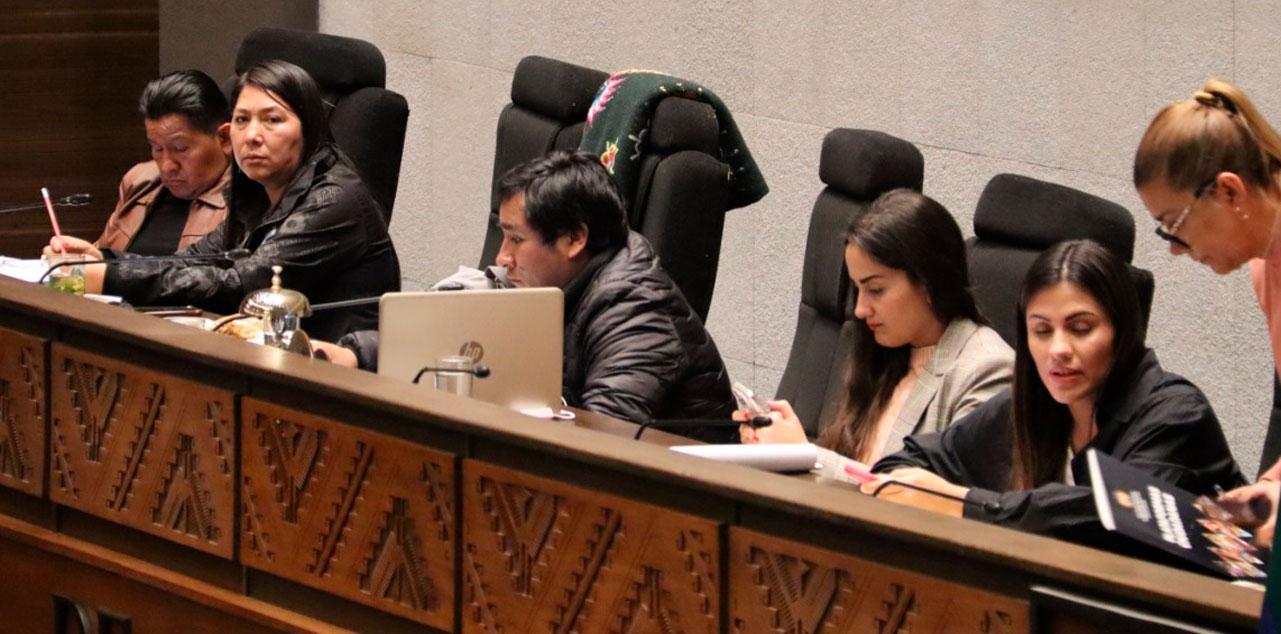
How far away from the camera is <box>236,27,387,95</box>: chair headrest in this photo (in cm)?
519

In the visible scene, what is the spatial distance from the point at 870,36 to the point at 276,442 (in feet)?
7.56

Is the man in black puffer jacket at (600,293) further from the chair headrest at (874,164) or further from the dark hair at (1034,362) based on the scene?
the dark hair at (1034,362)

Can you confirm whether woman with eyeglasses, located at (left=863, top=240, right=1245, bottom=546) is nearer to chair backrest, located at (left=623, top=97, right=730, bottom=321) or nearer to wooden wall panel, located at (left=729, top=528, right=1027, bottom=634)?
wooden wall panel, located at (left=729, top=528, right=1027, bottom=634)

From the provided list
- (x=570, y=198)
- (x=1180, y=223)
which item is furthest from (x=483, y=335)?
(x=1180, y=223)

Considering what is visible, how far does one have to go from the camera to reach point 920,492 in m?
2.62

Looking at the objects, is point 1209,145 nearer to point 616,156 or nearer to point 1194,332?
point 1194,332

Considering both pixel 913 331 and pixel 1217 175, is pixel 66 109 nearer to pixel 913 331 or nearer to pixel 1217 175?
pixel 913 331

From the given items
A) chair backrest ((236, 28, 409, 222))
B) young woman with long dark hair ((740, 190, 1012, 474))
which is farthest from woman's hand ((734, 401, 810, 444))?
chair backrest ((236, 28, 409, 222))

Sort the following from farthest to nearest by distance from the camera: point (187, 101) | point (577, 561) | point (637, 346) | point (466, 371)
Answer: point (187, 101), point (637, 346), point (466, 371), point (577, 561)

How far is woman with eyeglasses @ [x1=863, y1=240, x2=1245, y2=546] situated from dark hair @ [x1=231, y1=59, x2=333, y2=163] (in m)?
1.74

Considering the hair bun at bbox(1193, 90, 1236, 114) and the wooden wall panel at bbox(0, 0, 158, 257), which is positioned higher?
the hair bun at bbox(1193, 90, 1236, 114)

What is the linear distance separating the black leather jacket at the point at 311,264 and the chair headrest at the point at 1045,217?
128 centimetres

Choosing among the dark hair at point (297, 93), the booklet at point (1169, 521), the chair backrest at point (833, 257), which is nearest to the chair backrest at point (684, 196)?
the chair backrest at point (833, 257)

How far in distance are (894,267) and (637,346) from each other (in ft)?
1.62
